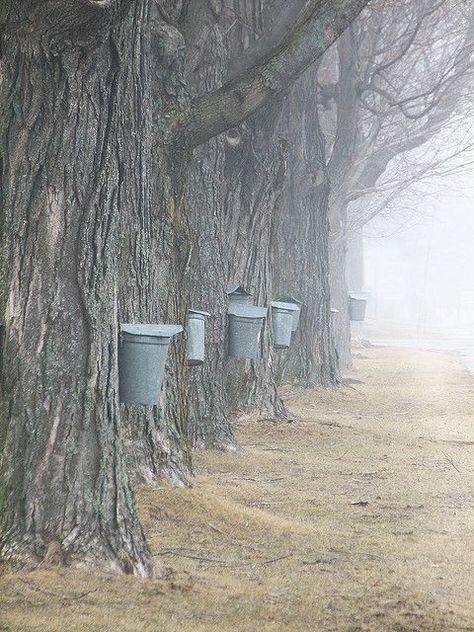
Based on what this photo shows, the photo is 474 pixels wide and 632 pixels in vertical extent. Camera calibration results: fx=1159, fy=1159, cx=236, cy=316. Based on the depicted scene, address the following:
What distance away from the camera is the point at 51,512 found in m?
4.91

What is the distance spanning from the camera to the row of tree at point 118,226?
4.95 meters

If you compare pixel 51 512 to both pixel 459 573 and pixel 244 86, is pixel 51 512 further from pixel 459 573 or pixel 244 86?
pixel 244 86

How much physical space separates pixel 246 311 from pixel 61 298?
15.6 feet

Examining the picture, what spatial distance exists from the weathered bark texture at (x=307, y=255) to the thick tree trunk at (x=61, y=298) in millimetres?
10345

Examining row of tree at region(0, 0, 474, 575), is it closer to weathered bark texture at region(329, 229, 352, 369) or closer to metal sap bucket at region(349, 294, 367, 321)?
metal sap bucket at region(349, 294, 367, 321)

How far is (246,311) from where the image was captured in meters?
9.70

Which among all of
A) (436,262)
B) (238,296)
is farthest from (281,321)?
(436,262)

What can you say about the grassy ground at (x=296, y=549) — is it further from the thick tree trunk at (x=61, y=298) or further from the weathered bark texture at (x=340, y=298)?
the weathered bark texture at (x=340, y=298)

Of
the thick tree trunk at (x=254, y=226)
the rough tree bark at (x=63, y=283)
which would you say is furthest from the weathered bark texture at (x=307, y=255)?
the rough tree bark at (x=63, y=283)

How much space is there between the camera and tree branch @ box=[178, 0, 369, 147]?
7758 millimetres

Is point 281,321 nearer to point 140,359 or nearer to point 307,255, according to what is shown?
point 307,255

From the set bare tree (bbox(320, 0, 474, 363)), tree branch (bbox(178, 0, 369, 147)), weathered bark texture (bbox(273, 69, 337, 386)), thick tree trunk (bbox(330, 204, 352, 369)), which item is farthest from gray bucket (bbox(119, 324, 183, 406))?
thick tree trunk (bbox(330, 204, 352, 369))

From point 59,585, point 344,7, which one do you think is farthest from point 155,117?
point 59,585

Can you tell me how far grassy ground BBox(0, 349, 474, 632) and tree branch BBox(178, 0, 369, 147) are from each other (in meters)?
2.38
